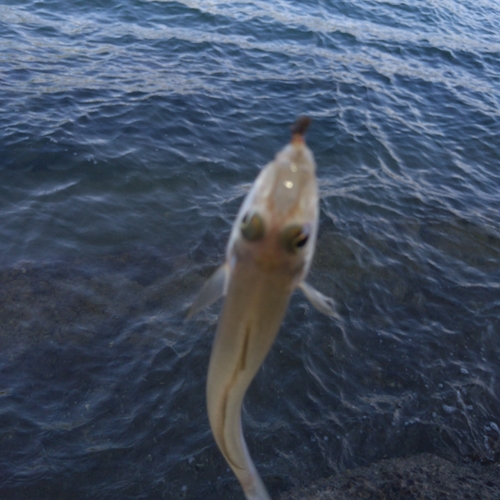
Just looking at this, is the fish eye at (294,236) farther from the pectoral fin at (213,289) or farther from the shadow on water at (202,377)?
the shadow on water at (202,377)

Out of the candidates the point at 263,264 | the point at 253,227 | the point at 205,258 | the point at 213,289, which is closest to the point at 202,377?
the point at 205,258

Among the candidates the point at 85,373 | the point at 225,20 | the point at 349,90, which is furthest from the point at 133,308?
the point at 225,20

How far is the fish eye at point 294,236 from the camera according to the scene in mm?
2412

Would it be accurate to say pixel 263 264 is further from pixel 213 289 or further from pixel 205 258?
pixel 205 258

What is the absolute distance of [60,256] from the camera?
7.61m

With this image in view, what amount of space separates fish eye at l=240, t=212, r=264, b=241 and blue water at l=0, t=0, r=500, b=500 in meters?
3.72

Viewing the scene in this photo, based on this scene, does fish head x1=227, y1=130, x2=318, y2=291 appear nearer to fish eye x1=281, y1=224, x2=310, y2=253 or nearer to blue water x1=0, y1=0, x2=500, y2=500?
fish eye x1=281, y1=224, x2=310, y2=253

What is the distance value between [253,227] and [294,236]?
20 cm

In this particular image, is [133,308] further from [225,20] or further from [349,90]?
[225,20]

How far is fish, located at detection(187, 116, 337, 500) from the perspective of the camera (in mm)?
2410

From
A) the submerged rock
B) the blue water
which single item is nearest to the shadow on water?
the blue water

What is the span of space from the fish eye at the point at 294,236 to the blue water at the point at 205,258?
371 cm

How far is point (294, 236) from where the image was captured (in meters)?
2.42

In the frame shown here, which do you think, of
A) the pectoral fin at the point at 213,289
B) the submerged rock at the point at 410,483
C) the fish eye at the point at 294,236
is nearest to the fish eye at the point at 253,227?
the fish eye at the point at 294,236
